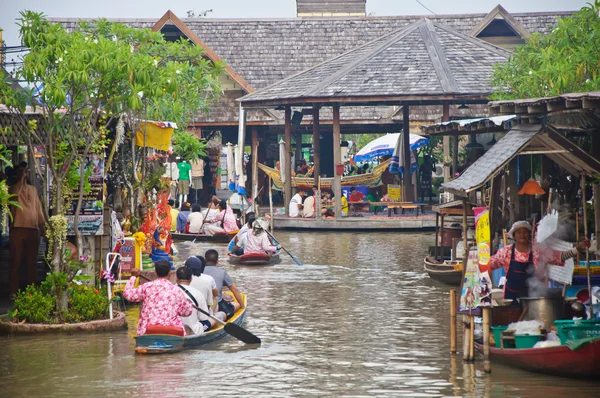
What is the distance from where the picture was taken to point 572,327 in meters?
9.38

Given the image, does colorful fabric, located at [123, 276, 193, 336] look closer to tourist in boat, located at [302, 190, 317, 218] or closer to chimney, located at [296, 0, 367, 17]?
tourist in boat, located at [302, 190, 317, 218]

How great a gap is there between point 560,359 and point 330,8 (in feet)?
124

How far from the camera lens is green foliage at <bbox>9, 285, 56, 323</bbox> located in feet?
39.2

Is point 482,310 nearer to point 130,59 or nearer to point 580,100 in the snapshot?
point 580,100

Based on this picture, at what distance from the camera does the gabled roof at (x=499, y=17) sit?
115 feet

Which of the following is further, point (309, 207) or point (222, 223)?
point (309, 207)

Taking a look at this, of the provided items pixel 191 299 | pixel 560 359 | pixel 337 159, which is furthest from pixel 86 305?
pixel 337 159

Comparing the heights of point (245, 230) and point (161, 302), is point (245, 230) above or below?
above

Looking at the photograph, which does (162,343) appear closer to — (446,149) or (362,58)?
(446,149)

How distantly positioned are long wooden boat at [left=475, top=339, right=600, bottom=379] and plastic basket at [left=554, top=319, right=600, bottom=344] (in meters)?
0.10

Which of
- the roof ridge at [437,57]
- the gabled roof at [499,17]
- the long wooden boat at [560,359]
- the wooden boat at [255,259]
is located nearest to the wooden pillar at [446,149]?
the roof ridge at [437,57]

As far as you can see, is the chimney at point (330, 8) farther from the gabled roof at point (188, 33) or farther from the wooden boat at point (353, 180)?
the wooden boat at point (353, 180)

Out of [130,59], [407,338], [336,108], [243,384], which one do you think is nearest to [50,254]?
[130,59]

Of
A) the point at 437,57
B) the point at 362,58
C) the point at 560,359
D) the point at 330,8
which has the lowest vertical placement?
the point at 560,359
